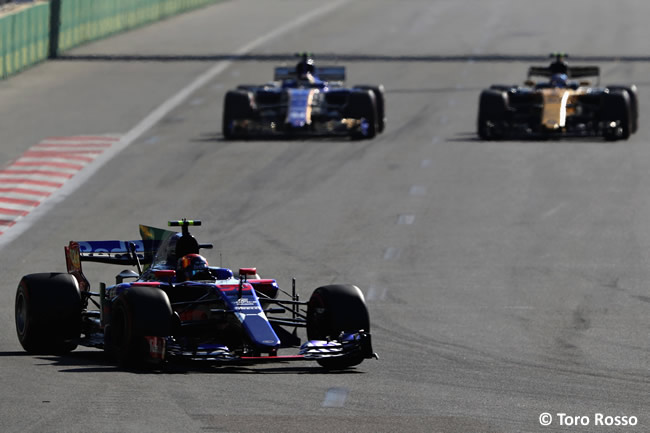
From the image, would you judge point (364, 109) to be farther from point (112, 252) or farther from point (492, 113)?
point (112, 252)

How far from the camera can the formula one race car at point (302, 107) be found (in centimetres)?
3816

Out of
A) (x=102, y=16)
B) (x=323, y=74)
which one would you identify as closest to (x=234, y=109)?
(x=323, y=74)

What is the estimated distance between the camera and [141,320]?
54.1 feet

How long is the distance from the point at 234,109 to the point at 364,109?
320 cm

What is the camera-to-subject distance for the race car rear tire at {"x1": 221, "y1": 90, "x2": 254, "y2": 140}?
125 ft

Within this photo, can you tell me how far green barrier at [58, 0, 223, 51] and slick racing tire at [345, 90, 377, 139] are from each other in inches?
705

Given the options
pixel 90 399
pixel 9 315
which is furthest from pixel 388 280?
pixel 90 399

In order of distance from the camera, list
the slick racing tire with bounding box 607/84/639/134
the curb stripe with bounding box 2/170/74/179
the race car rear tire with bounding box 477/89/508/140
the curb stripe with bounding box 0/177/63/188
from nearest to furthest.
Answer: the curb stripe with bounding box 0/177/63/188
the curb stripe with bounding box 2/170/74/179
the race car rear tire with bounding box 477/89/508/140
the slick racing tire with bounding box 607/84/639/134

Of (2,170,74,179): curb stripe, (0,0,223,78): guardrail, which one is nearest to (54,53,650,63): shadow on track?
(0,0,223,78): guardrail

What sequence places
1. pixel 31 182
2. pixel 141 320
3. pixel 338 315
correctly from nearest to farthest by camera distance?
pixel 141 320, pixel 338 315, pixel 31 182

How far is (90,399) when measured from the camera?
48.3ft

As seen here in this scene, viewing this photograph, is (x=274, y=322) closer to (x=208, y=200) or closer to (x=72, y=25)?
(x=208, y=200)

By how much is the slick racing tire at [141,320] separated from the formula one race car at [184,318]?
1 centimetres

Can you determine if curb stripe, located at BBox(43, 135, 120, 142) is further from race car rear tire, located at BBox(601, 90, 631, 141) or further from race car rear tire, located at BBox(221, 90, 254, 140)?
race car rear tire, located at BBox(601, 90, 631, 141)
